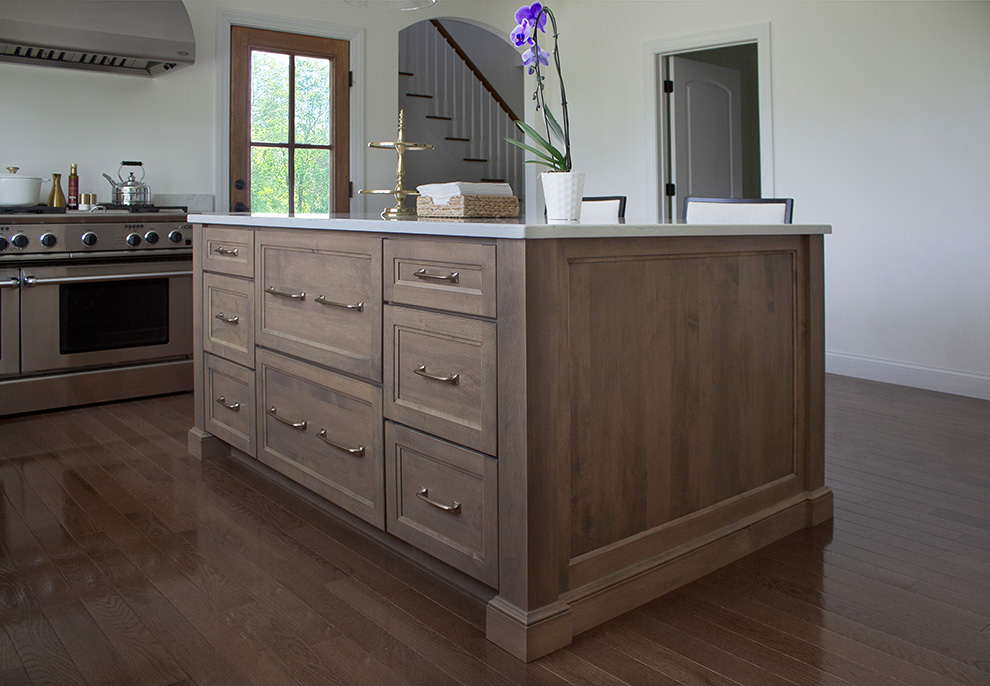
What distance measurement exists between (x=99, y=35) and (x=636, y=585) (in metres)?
3.86

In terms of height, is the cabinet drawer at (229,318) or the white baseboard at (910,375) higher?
the cabinet drawer at (229,318)

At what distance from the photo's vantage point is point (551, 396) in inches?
66.9

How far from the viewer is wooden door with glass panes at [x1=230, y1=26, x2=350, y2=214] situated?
17.1ft

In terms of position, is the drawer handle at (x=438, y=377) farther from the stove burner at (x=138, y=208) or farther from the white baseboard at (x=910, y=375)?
the white baseboard at (x=910, y=375)

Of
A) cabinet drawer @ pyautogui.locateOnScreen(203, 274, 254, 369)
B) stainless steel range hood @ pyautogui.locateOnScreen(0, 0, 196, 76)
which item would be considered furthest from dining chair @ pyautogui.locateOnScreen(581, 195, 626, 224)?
stainless steel range hood @ pyautogui.locateOnScreen(0, 0, 196, 76)

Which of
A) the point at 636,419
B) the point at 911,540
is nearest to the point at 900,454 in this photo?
the point at 911,540

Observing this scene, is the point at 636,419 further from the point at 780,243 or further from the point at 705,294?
the point at 780,243

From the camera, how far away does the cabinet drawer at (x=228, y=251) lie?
9.03 ft

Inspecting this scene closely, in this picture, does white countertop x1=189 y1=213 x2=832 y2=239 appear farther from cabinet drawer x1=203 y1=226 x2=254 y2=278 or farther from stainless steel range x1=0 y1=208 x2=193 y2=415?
stainless steel range x1=0 y1=208 x2=193 y2=415

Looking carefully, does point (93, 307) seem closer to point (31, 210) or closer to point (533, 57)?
point (31, 210)

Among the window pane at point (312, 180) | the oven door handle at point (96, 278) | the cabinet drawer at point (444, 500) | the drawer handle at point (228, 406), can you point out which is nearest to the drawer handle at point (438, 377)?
the cabinet drawer at point (444, 500)

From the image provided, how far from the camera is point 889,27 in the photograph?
4391 mm

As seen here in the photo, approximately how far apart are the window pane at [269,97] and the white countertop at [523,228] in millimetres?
3001

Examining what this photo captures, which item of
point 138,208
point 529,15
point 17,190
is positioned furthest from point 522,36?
point 17,190
